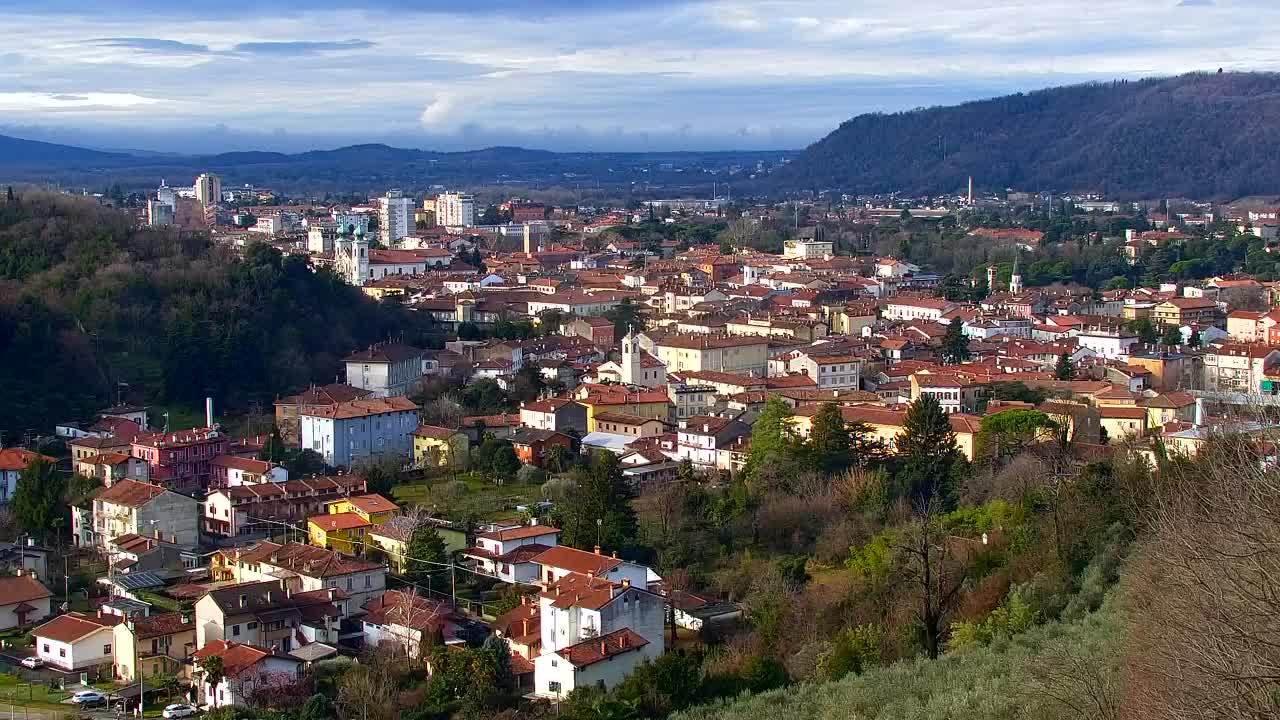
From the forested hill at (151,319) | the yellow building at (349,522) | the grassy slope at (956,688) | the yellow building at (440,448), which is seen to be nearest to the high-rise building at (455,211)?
the forested hill at (151,319)

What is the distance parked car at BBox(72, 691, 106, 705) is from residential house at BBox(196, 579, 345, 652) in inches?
35.8

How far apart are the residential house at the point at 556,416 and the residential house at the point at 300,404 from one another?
7.57 ft

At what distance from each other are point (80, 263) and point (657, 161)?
404 ft

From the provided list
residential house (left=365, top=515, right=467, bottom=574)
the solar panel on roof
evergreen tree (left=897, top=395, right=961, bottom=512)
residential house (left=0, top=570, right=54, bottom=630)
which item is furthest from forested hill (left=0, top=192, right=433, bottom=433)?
evergreen tree (left=897, top=395, right=961, bottom=512)

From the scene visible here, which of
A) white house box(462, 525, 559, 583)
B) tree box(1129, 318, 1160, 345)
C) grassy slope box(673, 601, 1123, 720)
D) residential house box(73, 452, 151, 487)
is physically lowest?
white house box(462, 525, 559, 583)

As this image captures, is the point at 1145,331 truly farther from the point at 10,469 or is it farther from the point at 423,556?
the point at 10,469

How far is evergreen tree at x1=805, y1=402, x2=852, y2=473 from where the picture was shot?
17.1 m

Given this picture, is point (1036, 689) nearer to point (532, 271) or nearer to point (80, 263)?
point (80, 263)

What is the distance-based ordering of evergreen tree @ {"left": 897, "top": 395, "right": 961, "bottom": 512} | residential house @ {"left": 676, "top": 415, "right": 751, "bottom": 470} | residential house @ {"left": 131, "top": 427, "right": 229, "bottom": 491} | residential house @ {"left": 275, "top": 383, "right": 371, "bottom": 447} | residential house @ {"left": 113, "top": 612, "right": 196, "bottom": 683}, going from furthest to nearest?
residential house @ {"left": 275, "top": 383, "right": 371, "bottom": 447} → residential house @ {"left": 676, "top": 415, "right": 751, "bottom": 470} → residential house @ {"left": 131, "top": 427, "right": 229, "bottom": 491} → evergreen tree @ {"left": 897, "top": 395, "right": 961, "bottom": 512} → residential house @ {"left": 113, "top": 612, "right": 196, "bottom": 683}

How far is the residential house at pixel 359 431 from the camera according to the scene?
766 inches

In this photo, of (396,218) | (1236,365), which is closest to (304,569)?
(1236,365)

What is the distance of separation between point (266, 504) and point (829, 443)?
591 cm

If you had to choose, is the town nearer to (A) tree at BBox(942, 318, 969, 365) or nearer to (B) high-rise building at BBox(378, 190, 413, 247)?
(A) tree at BBox(942, 318, 969, 365)

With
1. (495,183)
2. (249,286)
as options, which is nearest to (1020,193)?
(495,183)
